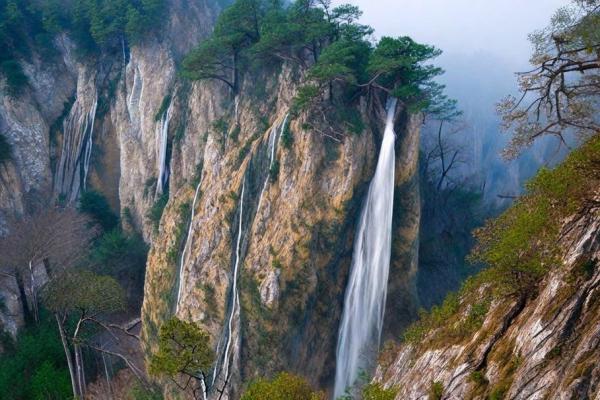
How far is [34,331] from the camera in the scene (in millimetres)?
25984

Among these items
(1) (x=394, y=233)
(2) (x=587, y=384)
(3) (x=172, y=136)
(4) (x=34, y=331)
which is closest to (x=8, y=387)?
(4) (x=34, y=331)

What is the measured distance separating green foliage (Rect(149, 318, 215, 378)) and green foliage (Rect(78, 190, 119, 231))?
87.5 feet

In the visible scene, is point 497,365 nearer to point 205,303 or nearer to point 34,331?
point 205,303

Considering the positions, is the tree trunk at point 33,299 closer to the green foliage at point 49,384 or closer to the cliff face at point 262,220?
the cliff face at point 262,220

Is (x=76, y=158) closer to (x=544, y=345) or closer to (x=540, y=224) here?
(x=540, y=224)

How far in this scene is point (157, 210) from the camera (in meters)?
31.1

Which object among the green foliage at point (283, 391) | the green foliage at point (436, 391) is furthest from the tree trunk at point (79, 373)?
the green foliage at point (436, 391)

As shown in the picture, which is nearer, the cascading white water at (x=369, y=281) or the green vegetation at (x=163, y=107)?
the cascading white water at (x=369, y=281)

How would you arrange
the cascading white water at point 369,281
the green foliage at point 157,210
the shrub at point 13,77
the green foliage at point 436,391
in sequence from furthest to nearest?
the shrub at point 13,77
the green foliage at point 157,210
the cascading white water at point 369,281
the green foliage at point 436,391

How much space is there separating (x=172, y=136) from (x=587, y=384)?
1153 inches

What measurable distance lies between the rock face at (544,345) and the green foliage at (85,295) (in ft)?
56.1

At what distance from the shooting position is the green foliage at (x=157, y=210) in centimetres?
3077

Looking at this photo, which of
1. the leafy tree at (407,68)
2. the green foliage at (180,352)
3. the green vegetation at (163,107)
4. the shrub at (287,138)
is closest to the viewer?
the green foliage at (180,352)

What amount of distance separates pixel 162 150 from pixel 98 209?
833 centimetres
